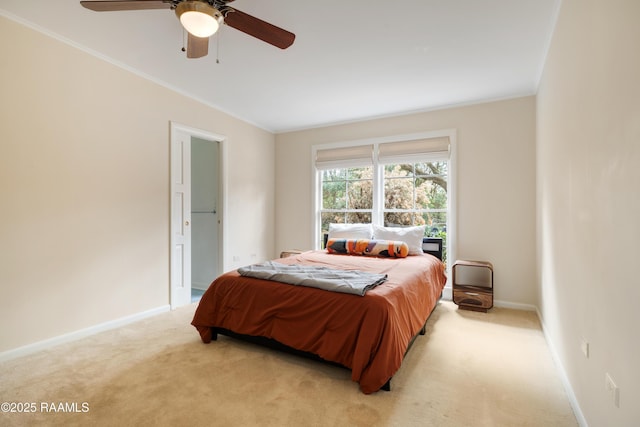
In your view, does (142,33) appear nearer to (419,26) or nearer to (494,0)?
(419,26)

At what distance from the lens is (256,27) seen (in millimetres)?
1964

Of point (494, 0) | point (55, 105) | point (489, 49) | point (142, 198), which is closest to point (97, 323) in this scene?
point (142, 198)

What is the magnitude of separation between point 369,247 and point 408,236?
56cm

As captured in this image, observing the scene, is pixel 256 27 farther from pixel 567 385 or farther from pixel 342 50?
pixel 567 385

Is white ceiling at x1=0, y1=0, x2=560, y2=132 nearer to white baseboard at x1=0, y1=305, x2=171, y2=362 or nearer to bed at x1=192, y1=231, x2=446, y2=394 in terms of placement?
bed at x1=192, y1=231, x2=446, y2=394

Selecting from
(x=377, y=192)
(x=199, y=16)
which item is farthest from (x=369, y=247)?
(x=199, y=16)

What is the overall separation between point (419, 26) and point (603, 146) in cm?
167

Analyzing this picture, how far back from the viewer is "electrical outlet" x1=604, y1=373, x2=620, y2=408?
4.07 ft

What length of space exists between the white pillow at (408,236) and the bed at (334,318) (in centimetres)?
76

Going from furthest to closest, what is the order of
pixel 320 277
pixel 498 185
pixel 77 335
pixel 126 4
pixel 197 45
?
pixel 498 185, pixel 77 335, pixel 320 277, pixel 197 45, pixel 126 4

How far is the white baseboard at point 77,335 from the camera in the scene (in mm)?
2432

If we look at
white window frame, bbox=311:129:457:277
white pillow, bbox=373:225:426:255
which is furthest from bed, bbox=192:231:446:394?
white window frame, bbox=311:129:457:277

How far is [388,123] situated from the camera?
15.4 ft

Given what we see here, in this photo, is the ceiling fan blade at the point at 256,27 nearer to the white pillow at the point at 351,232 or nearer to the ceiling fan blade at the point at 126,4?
the ceiling fan blade at the point at 126,4
